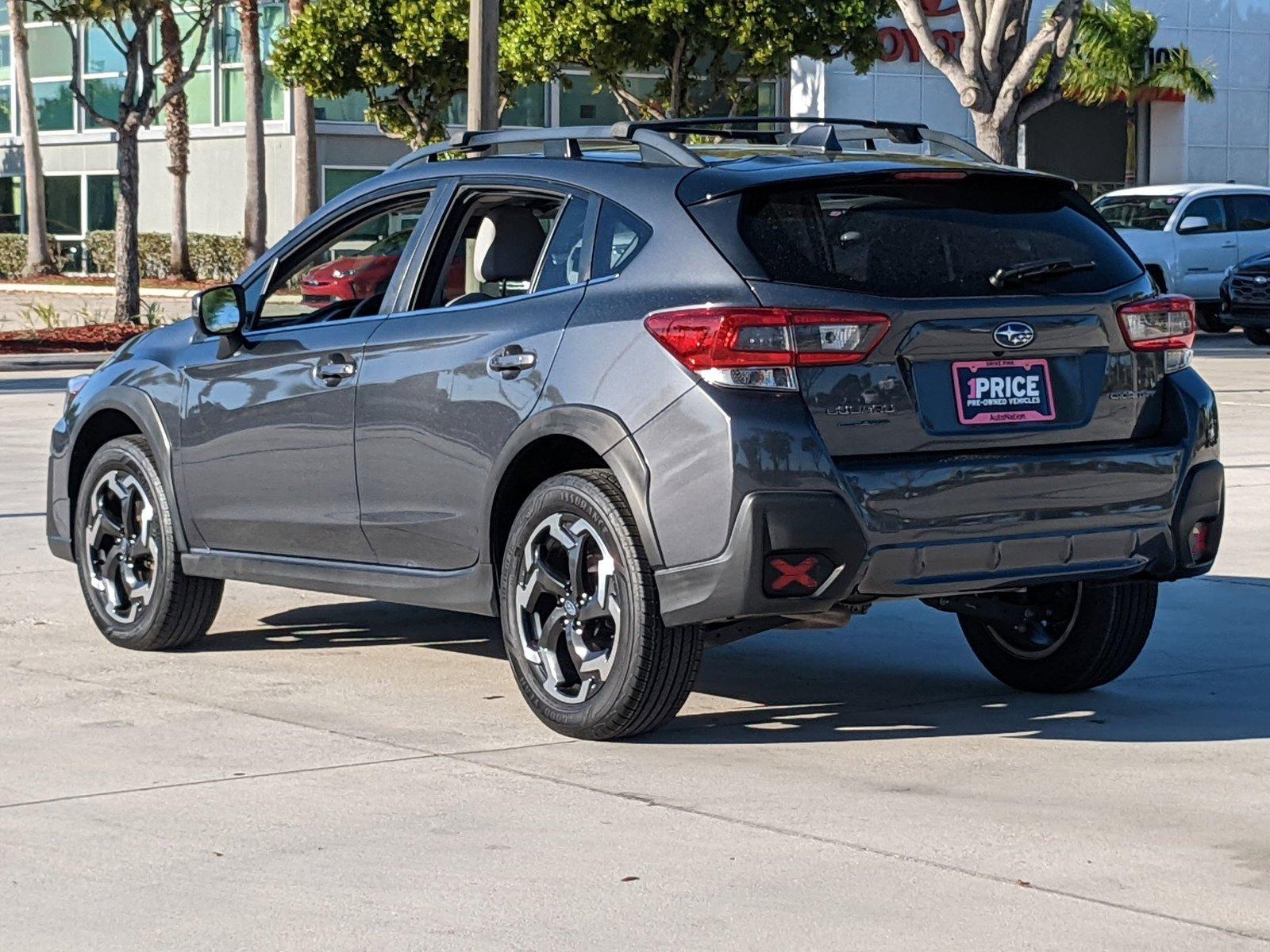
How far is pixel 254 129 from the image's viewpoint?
1678 inches

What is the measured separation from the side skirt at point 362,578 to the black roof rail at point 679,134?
132 centimetres

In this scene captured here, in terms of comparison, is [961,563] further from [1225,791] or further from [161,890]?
[161,890]

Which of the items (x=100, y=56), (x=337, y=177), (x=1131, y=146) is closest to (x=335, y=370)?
(x=337, y=177)

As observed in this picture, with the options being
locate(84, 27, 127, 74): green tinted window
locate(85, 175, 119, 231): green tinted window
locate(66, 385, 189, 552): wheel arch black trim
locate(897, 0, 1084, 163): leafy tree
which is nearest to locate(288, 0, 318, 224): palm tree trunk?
locate(84, 27, 127, 74): green tinted window

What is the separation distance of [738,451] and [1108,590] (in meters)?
1.80

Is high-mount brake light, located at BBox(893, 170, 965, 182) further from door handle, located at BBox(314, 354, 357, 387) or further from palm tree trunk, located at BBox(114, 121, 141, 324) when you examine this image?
palm tree trunk, located at BBox(114, 121, 141, 324)

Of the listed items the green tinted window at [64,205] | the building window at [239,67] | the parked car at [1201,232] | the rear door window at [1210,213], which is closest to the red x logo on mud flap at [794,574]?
the parked car at [1201,232]

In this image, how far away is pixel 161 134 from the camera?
5034cm

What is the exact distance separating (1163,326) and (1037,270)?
1.55 ft

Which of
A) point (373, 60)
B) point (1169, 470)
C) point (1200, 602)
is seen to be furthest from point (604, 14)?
point (1169, 470)

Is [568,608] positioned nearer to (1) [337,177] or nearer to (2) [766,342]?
(2) [766,342]

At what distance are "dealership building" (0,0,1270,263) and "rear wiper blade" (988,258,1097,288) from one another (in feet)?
133

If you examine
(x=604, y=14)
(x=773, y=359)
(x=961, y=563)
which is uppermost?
(x=604, y=14)

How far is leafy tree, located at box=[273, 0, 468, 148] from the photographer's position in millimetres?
35219
